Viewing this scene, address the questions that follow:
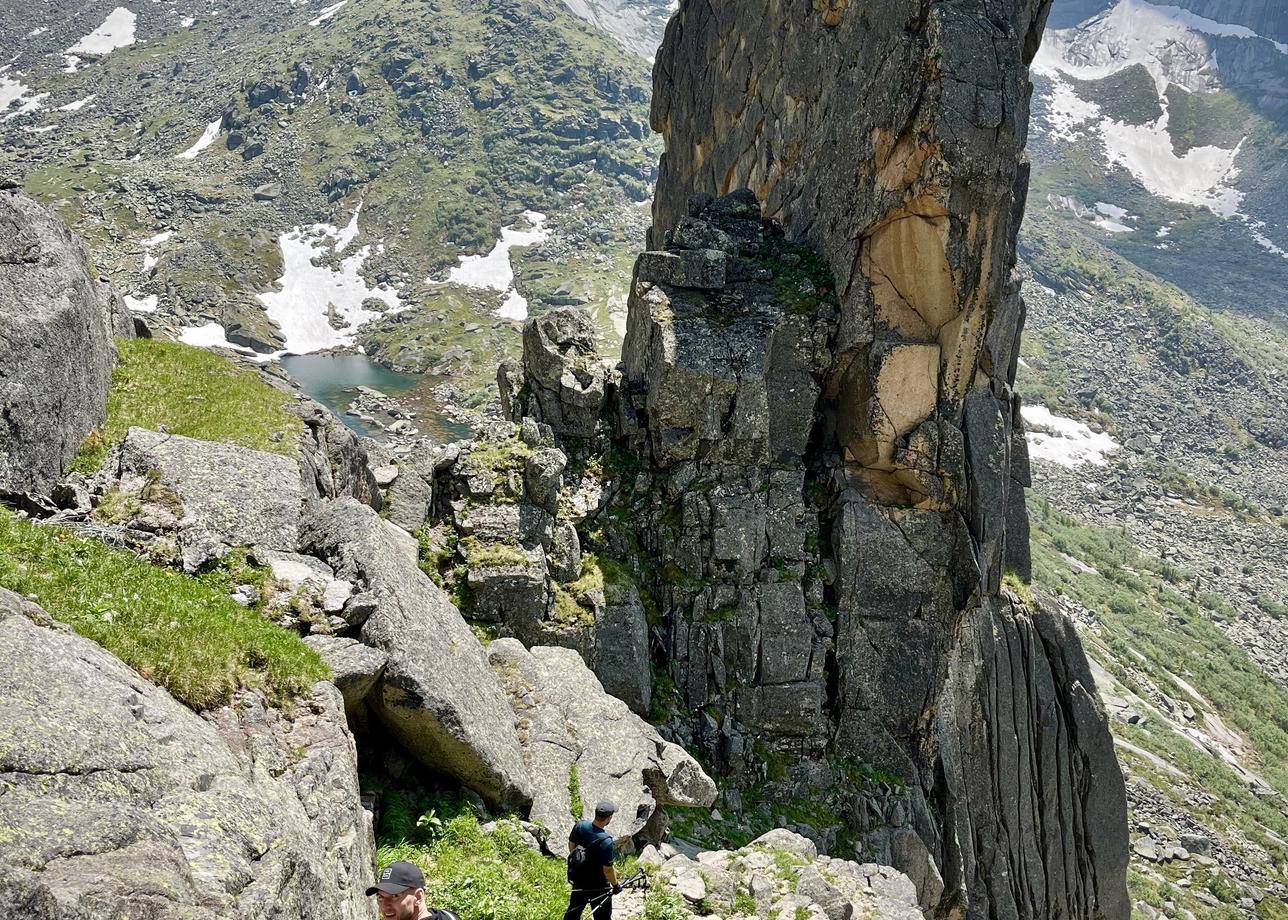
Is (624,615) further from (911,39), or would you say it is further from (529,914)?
(911,39)

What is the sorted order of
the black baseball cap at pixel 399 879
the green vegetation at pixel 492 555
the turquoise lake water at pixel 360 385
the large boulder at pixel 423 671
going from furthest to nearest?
the turquoise lake water at pixel 360 385 < the green vegetation at pixel 492 555 < the large boulder at pixel 423 671 < the black baseball cap at pixel 399 879

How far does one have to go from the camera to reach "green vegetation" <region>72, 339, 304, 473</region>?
17719mm

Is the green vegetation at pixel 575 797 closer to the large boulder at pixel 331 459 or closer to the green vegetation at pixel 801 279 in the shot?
the large boulder at pixel 331 459

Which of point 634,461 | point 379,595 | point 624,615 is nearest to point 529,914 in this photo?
point 379,595

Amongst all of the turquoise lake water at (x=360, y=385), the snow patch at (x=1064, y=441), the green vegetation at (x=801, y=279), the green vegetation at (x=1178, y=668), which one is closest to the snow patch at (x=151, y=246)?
the turquoise lake water at (x=360, y=385)

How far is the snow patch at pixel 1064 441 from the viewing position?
151m

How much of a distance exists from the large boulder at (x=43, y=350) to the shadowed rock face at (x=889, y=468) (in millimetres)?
17757

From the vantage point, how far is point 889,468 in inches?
1172

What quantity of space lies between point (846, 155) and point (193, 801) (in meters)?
30.2

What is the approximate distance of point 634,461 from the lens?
99.3ft

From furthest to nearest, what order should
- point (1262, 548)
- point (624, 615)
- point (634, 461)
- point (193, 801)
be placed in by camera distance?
point (1262, 548)
point (634, 461)
point (624, 615)
point (193, 801)

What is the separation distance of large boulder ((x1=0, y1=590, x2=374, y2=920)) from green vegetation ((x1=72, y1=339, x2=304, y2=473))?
9.18m

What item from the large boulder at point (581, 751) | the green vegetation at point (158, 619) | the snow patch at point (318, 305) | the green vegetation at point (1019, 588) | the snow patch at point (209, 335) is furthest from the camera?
the snow patch at point (318, 305)

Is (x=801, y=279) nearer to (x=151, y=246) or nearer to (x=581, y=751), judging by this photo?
(x=581, y=751)
